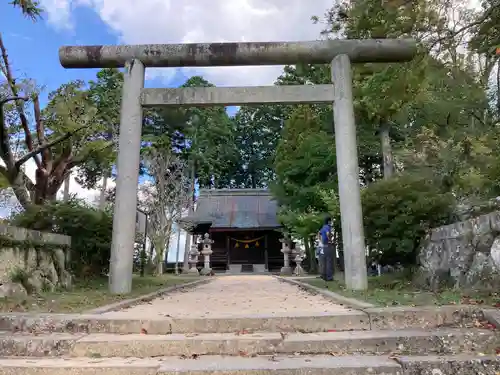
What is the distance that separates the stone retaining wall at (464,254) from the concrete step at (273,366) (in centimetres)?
255

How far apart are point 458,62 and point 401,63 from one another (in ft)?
10.2

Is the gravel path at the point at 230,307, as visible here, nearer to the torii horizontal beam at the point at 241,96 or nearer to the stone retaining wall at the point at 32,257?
the stone retaining wall at the point at 32,257

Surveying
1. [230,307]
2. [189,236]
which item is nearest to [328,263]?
[230,307]

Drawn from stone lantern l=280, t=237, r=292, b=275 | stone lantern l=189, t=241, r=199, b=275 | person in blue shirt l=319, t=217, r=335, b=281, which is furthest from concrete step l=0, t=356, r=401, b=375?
stone lantern l=189, t=241, r=199, b=275

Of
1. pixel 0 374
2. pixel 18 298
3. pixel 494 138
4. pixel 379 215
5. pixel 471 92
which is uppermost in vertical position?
pixel 471 92

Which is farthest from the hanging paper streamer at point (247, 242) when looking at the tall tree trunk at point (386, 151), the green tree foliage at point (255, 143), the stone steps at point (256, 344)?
the stone steps at point (256, 344)

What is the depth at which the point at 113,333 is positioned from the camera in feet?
11.9

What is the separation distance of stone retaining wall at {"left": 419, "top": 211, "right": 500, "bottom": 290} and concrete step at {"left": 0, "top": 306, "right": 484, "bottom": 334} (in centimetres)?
174

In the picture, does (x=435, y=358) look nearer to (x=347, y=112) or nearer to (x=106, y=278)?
(x=347, y=112)

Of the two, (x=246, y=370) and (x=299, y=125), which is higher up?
(x=299, y=125)

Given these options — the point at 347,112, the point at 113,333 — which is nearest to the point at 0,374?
the point at 113,333

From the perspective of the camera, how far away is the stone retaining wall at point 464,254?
508cm

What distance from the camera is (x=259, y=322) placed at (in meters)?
3.70

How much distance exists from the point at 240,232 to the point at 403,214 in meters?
17.5
